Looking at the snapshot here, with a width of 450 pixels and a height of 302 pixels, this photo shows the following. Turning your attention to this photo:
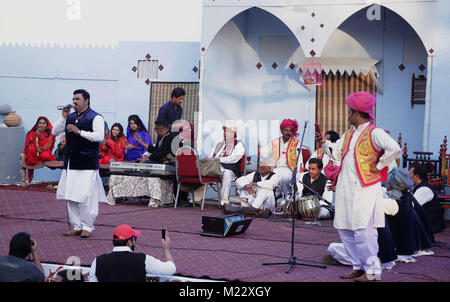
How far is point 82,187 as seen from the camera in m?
6.78

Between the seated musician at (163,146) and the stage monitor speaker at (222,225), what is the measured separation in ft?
9.27

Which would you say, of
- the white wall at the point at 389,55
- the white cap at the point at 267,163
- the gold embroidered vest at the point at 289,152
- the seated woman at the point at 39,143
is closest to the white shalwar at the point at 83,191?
the white cap at the point at 267,163

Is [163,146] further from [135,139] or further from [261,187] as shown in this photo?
[261,187]

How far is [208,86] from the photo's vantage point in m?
11.3

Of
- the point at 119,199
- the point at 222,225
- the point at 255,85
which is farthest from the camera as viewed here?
the point at 255,85

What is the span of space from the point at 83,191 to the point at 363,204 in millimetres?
3206

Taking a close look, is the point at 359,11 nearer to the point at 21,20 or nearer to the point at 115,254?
the point at 21,20

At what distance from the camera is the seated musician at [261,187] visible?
9.13m

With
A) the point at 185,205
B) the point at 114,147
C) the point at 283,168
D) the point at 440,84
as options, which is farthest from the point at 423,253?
the point at 114,147

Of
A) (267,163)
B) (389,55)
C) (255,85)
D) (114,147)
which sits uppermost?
(389,55)

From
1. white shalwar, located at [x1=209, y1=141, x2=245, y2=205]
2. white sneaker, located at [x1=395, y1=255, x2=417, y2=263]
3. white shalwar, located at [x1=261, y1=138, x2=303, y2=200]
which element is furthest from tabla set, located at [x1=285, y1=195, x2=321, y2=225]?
white sneaker, located at [x1=395, y1=255, x2=417, y2=263]

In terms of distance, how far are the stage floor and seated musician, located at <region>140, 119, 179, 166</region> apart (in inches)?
30.7

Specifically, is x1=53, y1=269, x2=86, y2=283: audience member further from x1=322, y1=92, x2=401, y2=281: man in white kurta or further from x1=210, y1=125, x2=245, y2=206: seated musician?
x1=210, y1=125, x2=245, y2=206: seated musician

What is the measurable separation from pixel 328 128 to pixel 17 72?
6.50 m
